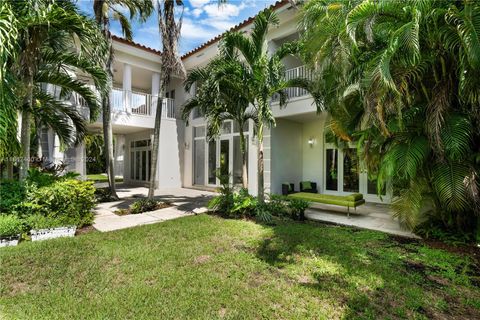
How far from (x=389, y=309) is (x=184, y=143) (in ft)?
49.3

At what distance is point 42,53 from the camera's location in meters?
6.76

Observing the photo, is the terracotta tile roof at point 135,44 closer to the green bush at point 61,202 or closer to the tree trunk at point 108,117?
the tree trunk at point 108,117

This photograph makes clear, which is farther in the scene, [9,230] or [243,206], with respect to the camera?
[243,206]

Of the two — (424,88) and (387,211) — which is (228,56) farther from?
(387,211)

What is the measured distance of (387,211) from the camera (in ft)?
30.5

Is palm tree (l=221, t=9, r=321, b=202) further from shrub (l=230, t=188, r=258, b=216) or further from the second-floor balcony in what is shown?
the second-floor balcony

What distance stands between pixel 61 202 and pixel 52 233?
84cm

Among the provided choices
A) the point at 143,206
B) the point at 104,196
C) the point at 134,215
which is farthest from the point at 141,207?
the point at 104,196

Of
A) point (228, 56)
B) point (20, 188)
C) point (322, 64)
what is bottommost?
point (20, 188)

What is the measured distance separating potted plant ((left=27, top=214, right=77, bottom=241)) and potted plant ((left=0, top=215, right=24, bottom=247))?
259 millimetres

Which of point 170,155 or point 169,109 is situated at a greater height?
point 169,109

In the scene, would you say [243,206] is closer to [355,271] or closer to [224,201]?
[224,201]

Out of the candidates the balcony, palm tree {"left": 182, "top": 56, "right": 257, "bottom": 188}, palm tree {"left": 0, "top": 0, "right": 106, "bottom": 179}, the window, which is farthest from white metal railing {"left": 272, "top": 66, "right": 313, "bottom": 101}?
palm tree {"left": 0, "top": 0, "right": 106, "bottom": 179}

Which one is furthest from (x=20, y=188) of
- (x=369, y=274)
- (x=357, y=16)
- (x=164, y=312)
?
(x=357, y=16)
